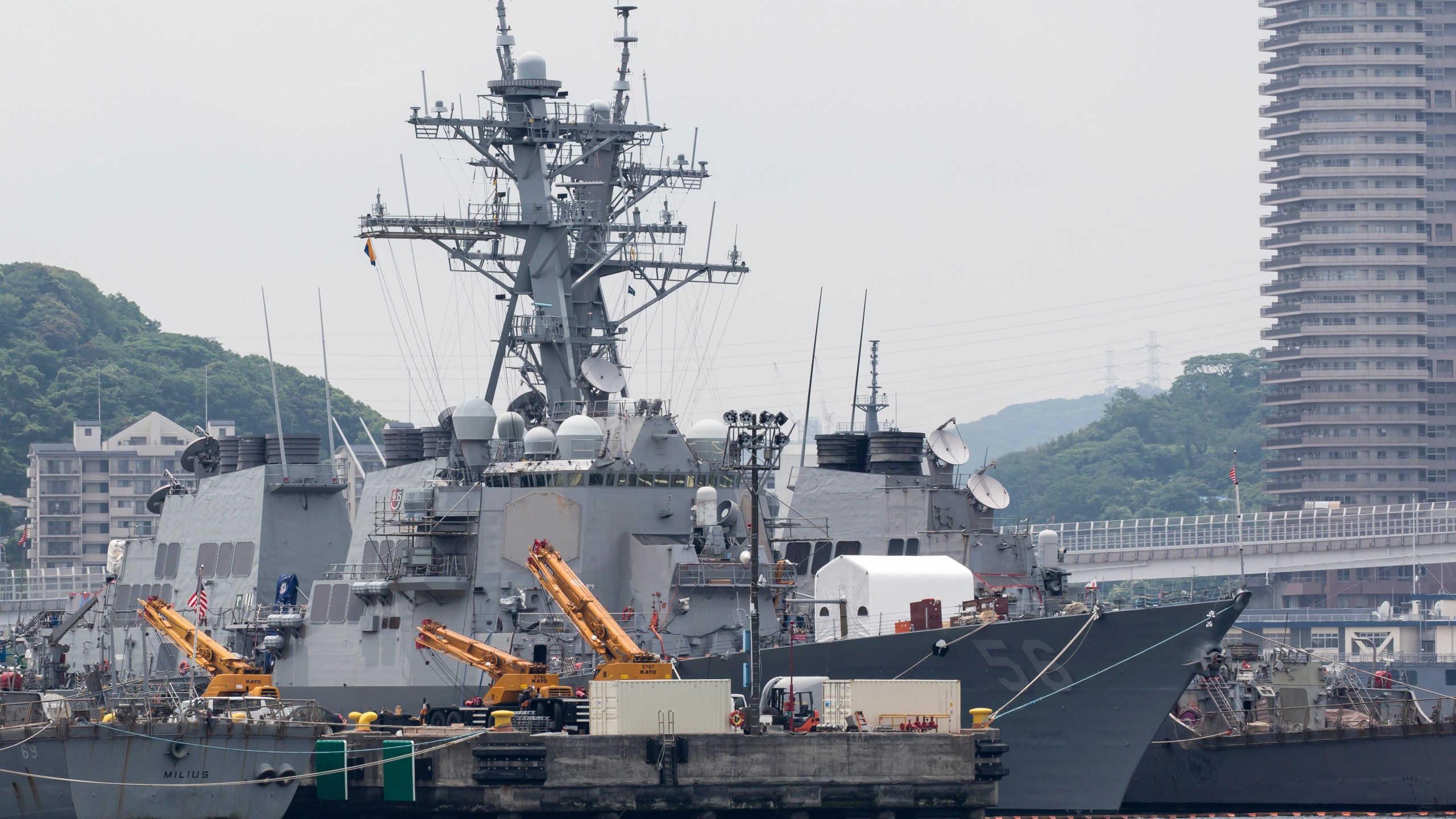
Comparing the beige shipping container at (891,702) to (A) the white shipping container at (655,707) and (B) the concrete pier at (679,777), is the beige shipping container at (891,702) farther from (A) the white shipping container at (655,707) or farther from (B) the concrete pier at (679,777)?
(A) the white shipping container at (655,707)

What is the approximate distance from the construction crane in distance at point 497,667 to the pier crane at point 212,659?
2.78 metres

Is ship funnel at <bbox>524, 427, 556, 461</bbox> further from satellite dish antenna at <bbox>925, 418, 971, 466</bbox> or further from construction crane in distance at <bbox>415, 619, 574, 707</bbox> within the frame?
satellite dish antenna at <bbox>925, 418, 971, 466</bbox>

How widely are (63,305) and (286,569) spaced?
9445 centimetres

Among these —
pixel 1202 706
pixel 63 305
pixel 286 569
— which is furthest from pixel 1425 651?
pixel 63 305

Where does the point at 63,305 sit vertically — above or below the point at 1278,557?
above

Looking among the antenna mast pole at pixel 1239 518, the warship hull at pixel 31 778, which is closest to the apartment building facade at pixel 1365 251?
the antenna mast pole at pixel 1239 518

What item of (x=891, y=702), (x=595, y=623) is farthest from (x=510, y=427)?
(x=891, y=702)

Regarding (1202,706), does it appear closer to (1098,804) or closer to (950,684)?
(1098,804)

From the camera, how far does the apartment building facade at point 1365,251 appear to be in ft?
431

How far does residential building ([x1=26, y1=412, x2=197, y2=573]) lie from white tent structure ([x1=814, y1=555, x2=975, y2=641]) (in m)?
81.6

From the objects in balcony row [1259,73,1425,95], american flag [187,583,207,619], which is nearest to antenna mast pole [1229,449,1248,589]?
american flag [187,583,207,619]

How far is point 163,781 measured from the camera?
2812cm

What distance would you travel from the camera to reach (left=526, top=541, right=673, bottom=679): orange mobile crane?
31.7 metres

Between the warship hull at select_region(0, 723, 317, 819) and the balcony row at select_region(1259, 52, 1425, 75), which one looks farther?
the balcony row at select_region(1259, 52, 1425, 75)
